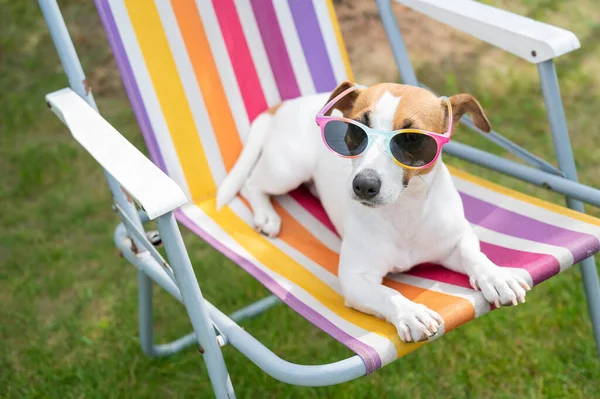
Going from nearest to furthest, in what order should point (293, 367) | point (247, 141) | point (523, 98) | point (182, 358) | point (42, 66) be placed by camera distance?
point (293, 367)
point (247, 141)
point (182, 358)
point (523, 98)
point (42, 66)

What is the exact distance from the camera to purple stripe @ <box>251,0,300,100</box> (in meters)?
2.42

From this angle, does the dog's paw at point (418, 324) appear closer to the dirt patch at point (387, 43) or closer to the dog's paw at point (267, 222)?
the dog's paw at point (267, 222)

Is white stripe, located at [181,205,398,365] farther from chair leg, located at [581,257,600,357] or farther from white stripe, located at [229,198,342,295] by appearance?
chair leg, located at [581,257,600,357]

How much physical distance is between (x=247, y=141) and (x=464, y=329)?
3.26 feet

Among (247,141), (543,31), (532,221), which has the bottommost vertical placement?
(532,221)

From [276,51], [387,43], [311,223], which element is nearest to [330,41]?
[276,51]

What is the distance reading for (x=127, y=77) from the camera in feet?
7.11

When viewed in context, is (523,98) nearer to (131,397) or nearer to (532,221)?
(532,221)

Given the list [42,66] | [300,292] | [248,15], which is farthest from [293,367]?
[42,66]

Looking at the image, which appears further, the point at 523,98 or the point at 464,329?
the point at 523,98

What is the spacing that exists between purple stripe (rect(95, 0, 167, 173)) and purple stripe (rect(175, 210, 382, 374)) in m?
0.22

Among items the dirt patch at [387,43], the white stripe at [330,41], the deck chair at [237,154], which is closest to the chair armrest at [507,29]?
the deck chair at [237,154]

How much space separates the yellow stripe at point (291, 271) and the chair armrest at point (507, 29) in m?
0.79

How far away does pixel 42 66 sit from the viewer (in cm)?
424
